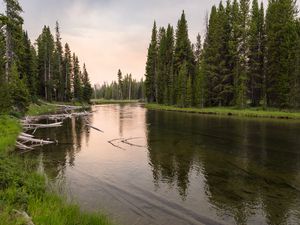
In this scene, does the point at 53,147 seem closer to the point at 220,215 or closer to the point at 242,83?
the point at 220,215

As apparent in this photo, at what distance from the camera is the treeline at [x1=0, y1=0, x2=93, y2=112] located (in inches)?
1334

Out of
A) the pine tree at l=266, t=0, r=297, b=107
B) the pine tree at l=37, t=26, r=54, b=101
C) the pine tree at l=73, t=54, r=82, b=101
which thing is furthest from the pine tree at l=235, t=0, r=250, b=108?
the pine tree at l=73, t=54, r=82, b=101

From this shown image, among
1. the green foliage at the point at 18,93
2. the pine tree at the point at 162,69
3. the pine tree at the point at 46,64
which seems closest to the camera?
the green foliage at the point at 18,93

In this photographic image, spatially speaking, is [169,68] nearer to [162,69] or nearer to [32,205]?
[162,69]

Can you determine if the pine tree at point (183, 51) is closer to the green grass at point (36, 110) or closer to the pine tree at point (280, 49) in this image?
the pine tree at point (280, 49)

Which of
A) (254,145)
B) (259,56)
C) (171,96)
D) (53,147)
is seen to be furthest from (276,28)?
(53,147)

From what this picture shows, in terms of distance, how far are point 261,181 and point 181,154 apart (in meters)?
5.84

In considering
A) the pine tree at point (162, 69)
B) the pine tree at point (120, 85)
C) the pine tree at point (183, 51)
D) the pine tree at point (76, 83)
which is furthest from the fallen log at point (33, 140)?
the pine tree at point (120, 85)

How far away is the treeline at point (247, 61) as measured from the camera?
45750 mm

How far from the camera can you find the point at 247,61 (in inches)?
2060

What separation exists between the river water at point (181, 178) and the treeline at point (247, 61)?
2740 centimetres

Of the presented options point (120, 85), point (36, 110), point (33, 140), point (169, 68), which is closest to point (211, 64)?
point (169, 68)

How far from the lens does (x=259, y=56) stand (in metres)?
52.1

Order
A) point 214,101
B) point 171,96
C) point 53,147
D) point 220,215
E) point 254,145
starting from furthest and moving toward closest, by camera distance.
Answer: point 171,96 < point 214,101 < point 254,145 < point 53,147 < point 220,215
